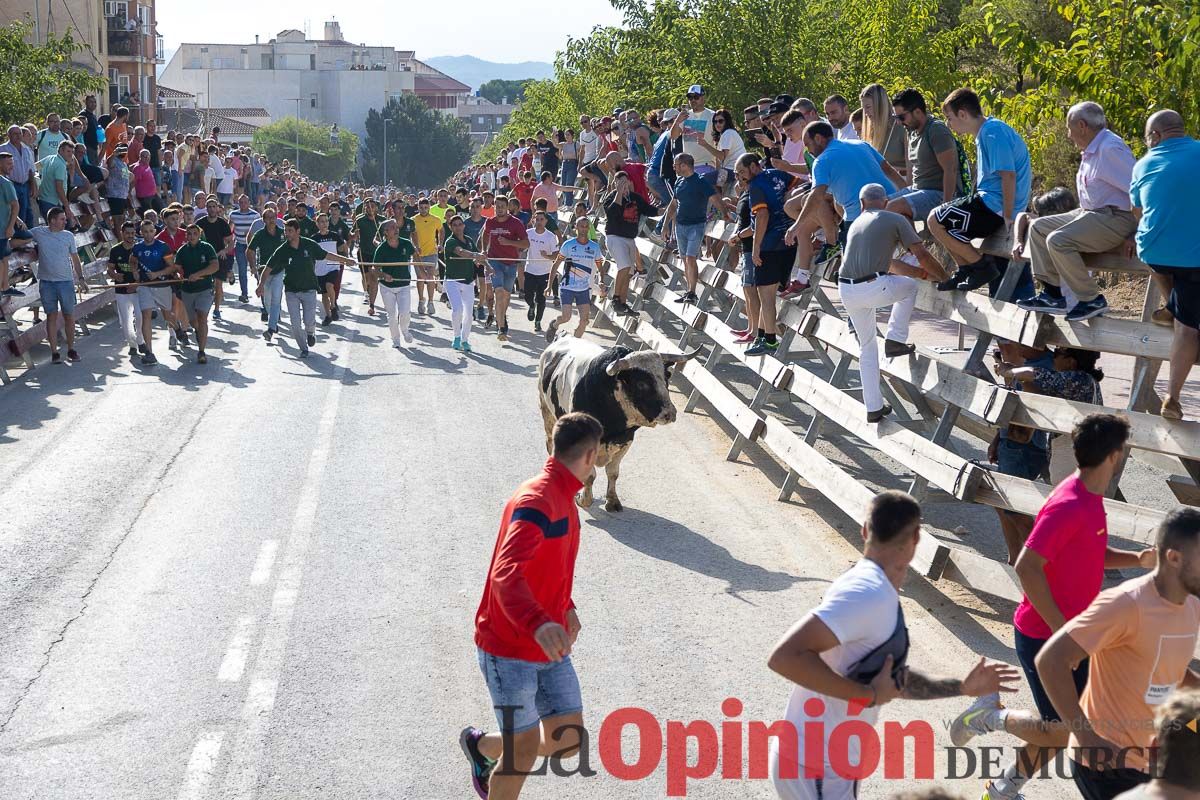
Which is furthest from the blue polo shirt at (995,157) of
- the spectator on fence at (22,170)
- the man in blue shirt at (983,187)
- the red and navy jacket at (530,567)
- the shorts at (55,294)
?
the spectator on fence at (22,170)

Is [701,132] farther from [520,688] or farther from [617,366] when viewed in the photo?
[520,688]

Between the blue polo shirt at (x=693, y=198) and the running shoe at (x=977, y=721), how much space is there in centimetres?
1154

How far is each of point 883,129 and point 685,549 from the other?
15.0 feet

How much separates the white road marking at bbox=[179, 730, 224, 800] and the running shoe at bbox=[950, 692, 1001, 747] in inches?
140

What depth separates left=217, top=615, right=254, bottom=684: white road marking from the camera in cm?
780

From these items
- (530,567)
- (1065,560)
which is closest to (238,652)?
(530,567)

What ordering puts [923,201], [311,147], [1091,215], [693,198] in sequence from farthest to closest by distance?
[311,147], [693,198], [923,201], [1091,215]

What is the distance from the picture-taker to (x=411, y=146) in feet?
443

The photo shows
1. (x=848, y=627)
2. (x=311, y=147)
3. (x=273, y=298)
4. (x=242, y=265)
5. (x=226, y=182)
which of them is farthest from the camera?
(x=311, y=147)

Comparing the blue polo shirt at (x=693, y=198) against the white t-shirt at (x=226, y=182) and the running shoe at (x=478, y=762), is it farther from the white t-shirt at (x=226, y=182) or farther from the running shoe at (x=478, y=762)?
the white t-shirt at (x=226, y=182)

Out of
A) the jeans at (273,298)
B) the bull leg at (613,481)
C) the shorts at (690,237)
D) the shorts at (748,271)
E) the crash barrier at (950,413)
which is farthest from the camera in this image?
the jeans at (273,298)

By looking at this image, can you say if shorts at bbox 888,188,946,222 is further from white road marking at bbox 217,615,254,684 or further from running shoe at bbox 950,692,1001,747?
white road marking at bbox 217,615,254,684

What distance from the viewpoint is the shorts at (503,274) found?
21.5 meters

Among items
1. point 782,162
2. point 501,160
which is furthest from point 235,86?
point 782,162
